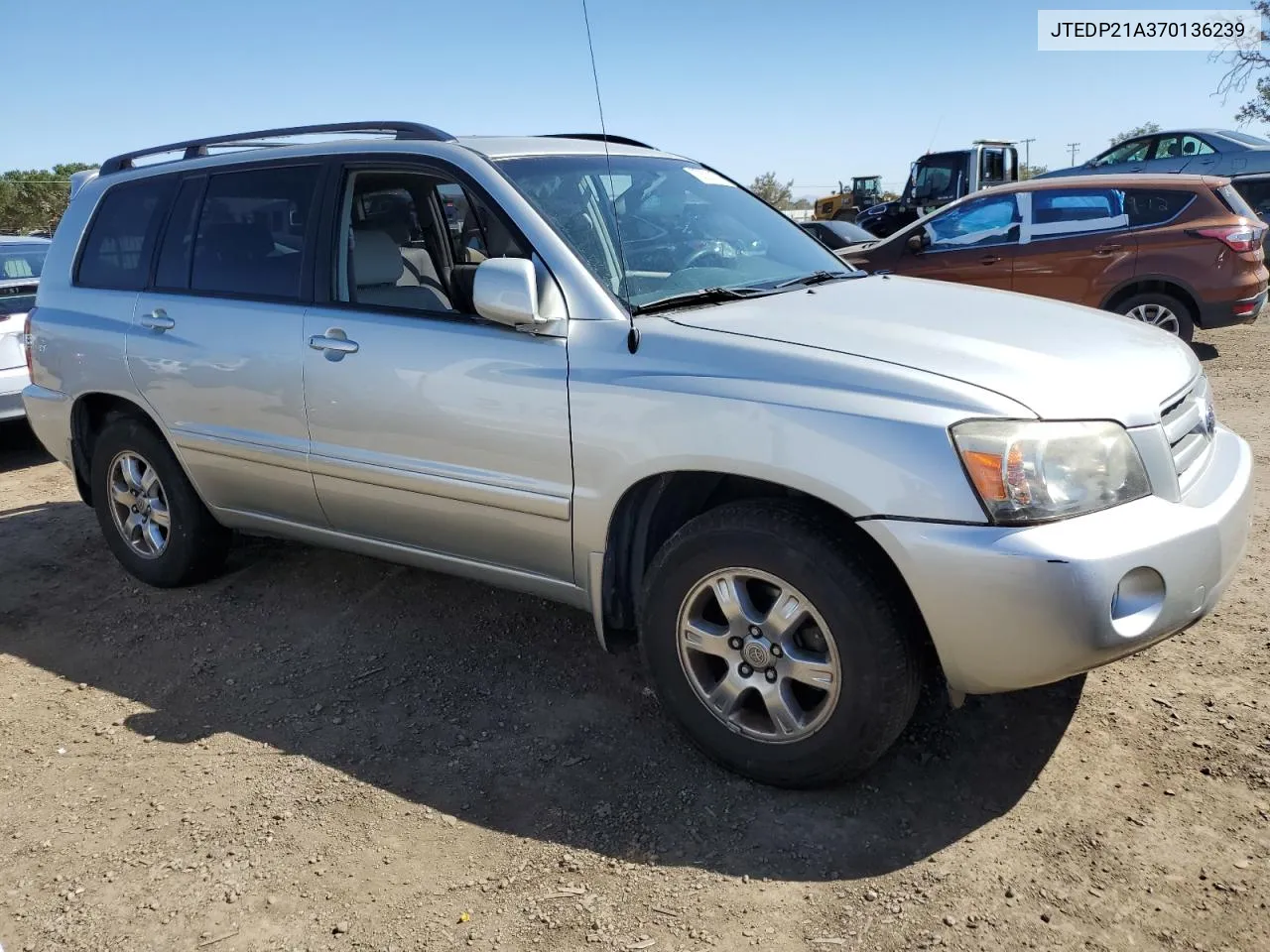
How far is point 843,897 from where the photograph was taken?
247 cm

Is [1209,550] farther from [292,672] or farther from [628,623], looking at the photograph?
[292,672]

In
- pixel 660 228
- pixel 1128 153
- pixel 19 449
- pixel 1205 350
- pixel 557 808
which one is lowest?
pixel 557 808

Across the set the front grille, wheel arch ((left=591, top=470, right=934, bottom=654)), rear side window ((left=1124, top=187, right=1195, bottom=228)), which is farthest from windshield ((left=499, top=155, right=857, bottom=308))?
rear side window ((left=1124, top=187, right=1195, bottom=228))

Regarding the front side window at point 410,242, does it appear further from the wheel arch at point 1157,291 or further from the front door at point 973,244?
the wheel arch at point 1157,291

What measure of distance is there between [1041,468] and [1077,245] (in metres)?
6.98

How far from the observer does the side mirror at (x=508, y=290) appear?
2990mm

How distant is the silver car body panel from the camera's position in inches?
97.4

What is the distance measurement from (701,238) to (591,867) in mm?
2152

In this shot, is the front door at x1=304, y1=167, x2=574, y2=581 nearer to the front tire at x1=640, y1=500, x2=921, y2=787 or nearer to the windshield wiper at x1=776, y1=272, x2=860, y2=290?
the front tire at x1=640, y1=500, x2=921, y2=787

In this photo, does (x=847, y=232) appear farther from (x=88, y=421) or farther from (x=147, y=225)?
(x=88, y=421)

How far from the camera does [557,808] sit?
9.52 feet

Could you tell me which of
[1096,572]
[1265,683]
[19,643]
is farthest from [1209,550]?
[19,643]

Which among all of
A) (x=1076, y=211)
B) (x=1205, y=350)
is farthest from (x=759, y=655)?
(x=1205, y=350)

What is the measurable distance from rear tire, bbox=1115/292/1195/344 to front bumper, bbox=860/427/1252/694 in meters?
6.57
